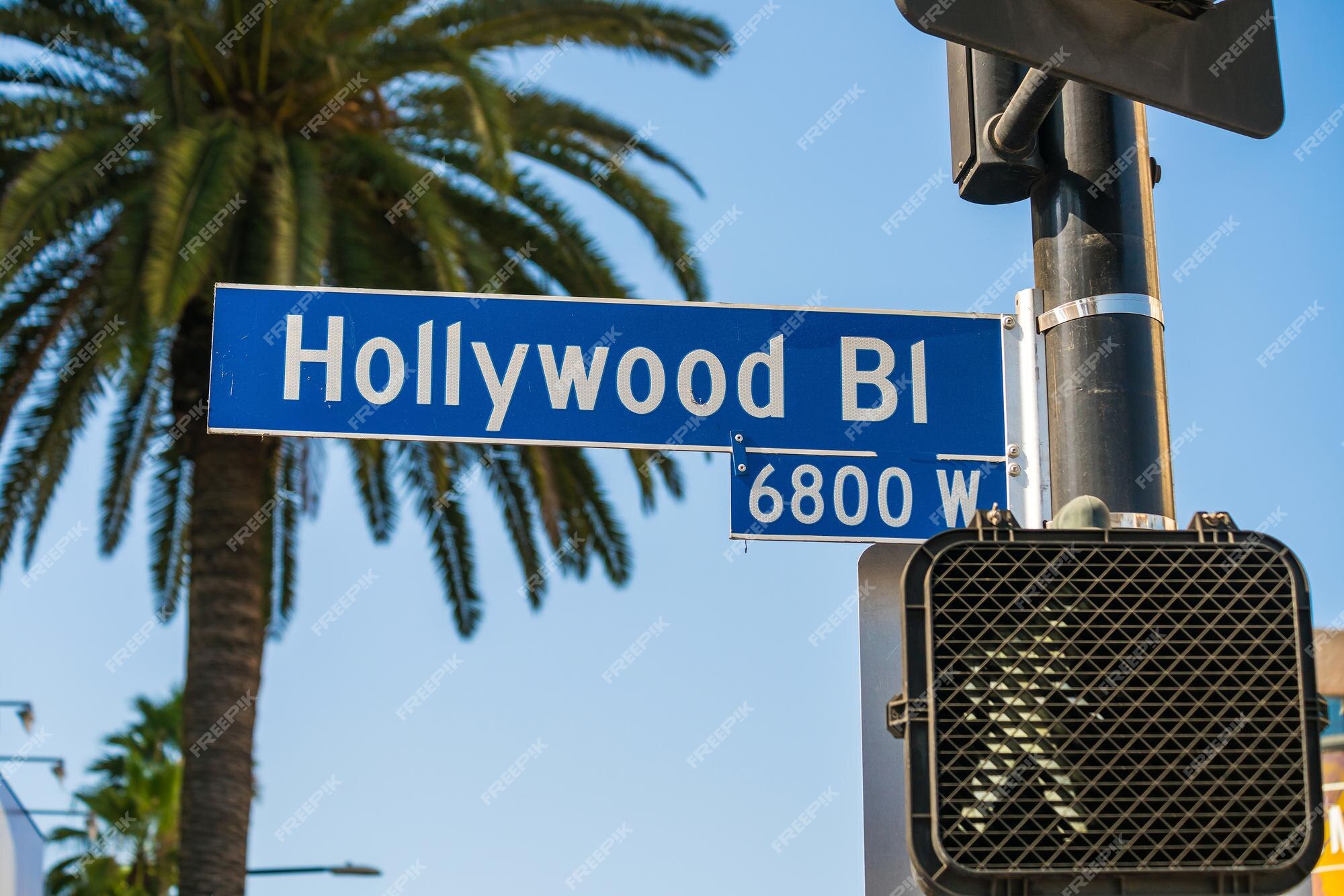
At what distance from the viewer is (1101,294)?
260 centimetres

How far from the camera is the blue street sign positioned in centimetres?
311

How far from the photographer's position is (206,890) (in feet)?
37.9

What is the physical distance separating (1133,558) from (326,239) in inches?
364

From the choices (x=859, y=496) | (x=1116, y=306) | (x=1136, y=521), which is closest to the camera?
(x=1136, y=521)

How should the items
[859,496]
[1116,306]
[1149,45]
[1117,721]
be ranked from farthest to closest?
[859,496], [1116,306], [1149,45], [1117,721]

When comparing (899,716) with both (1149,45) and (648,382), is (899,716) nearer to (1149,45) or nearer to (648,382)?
(1149,45)

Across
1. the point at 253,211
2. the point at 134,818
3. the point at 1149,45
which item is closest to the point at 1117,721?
the point at 1149,45

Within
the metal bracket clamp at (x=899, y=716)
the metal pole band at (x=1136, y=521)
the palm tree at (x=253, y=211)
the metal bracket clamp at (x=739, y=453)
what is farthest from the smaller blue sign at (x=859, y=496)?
the palm tree at (x=253, y=211)

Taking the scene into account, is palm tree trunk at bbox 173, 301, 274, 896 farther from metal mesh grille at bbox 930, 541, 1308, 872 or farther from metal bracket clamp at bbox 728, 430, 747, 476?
metal mesh grille at bbox 930, 541, 1308, 872

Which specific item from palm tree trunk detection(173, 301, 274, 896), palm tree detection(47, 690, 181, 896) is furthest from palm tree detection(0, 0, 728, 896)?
palm tree detection(47, 690, 181, 896)

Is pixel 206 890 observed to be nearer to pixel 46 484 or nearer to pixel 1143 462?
pixel 46 484

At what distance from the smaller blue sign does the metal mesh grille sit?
1.22 meters

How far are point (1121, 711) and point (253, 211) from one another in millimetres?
10286

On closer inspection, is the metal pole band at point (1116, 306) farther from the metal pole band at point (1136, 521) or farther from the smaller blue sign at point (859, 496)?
the smaller blue sign at point (859, 496)
